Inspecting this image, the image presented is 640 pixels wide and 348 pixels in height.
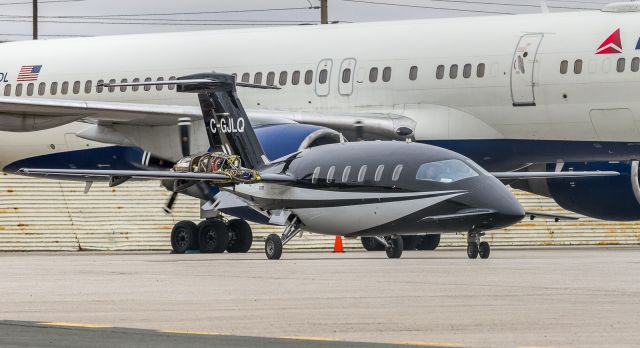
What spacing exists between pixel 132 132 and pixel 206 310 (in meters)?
17.5

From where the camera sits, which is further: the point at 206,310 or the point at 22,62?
the point at 22,62

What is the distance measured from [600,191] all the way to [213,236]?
711 centimetres

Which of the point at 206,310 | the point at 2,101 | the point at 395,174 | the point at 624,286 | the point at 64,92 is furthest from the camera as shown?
the point at 64,92

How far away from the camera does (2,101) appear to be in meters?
26.7

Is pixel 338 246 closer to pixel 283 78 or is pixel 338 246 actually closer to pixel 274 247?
pixel 283 78

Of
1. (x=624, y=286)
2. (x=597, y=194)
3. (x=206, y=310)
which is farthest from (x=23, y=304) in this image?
(x=597, y=194)

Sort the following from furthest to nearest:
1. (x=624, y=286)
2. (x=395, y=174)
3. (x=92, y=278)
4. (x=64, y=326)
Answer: (x=395, y=174)
(x=92, y=278)
(x=624, y=286)
(x=64, y=326)

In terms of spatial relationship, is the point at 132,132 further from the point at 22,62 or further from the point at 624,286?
the point at 624,286

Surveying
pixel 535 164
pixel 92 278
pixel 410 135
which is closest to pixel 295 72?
pixel 410 135

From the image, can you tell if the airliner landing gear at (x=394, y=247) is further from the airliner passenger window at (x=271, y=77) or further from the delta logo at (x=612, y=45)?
the airliner passenger window at (x=271, y=77)

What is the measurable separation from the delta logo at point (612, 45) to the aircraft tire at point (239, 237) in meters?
7.35

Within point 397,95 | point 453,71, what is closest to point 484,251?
point 453,71

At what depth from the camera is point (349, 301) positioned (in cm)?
1284

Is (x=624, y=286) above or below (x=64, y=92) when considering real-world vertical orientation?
below
